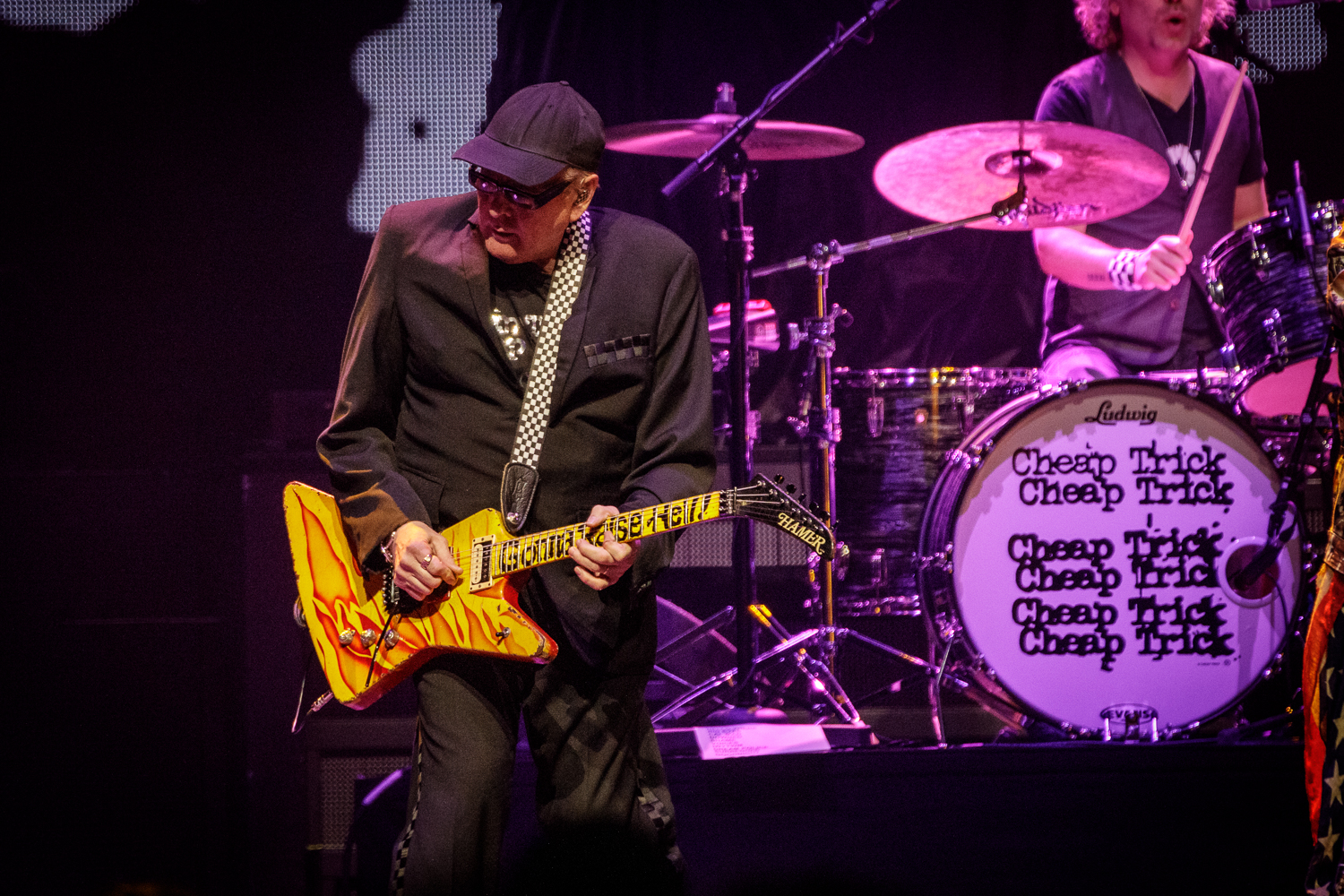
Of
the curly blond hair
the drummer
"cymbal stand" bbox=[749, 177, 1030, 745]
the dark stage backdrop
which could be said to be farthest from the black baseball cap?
the curly blond hair

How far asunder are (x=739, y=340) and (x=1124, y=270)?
144 cm

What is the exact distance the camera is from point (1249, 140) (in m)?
4.82

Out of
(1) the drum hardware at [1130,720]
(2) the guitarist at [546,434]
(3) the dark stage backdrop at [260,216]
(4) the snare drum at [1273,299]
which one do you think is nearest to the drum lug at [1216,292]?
(4) the snare drum at [1273,299]

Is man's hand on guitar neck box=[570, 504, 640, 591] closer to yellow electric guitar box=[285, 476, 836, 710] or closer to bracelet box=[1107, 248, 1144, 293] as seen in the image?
yellow electric guitar box=[285, 476, 836, 710]

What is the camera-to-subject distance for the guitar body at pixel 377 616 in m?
2.32

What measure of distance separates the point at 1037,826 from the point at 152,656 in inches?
128

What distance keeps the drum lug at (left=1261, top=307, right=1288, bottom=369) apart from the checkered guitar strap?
2549 mm

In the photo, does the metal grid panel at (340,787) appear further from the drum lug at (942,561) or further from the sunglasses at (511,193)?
the sunglasses at (511,193)

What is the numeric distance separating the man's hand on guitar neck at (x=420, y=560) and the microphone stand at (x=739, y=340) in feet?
5.92

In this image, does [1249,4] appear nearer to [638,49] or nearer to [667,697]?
[638,49]

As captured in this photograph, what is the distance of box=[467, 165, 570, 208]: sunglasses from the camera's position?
238cm

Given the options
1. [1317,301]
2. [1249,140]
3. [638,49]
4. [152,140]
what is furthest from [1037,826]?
[152,140]

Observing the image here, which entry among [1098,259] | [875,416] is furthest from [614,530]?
[1098,259]

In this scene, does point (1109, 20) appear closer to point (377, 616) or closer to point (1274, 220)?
point (1274, 220)
